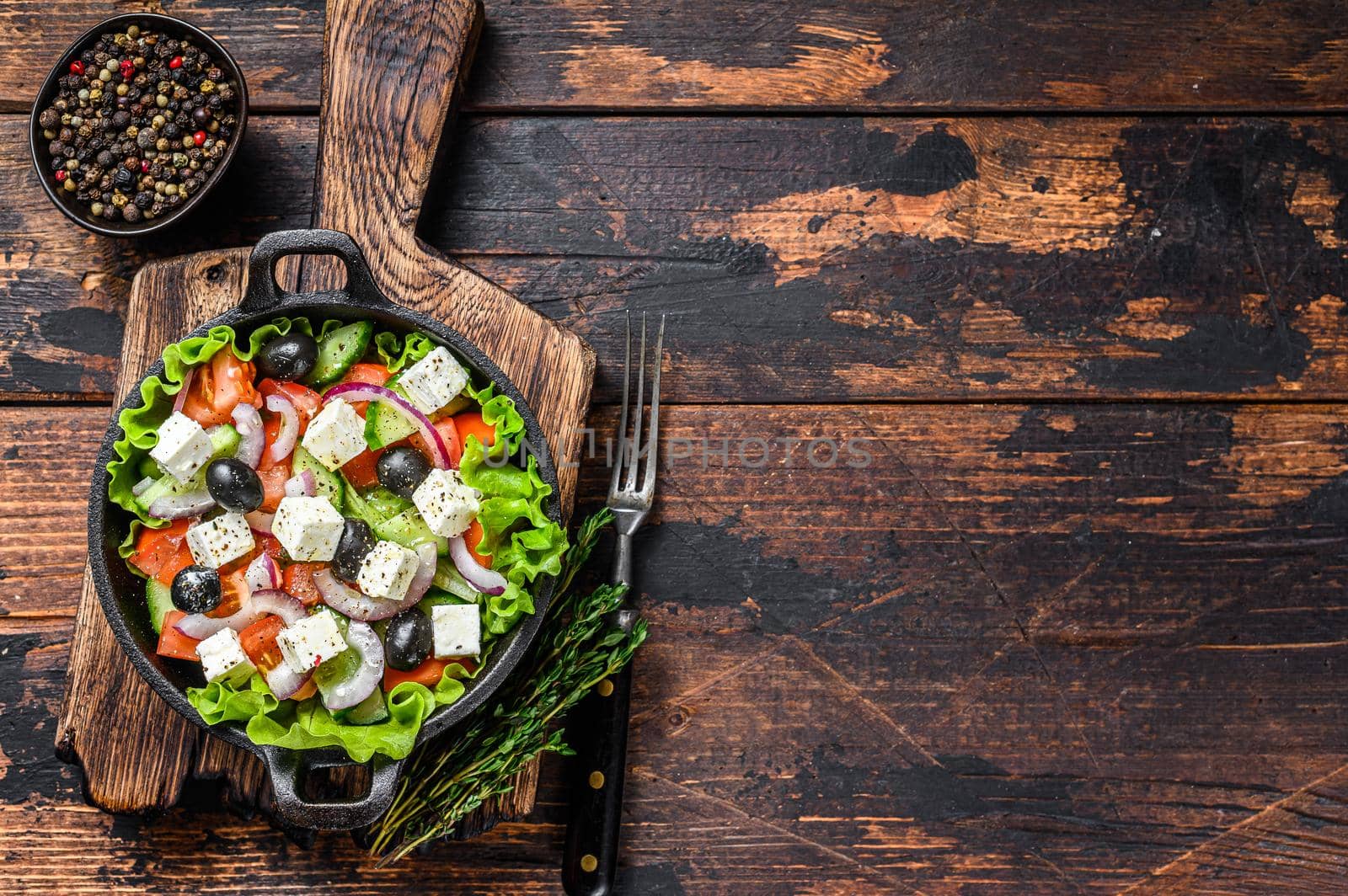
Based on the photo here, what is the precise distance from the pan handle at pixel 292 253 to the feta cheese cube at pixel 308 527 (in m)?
0.40

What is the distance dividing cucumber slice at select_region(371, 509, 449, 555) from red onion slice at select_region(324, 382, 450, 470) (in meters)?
0.13

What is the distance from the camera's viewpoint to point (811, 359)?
8.32 ft

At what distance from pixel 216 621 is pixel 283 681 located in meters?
0.19

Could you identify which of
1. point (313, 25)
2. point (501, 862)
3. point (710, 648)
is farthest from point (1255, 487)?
point (313, 25)

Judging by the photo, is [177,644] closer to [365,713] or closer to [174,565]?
[174,565]

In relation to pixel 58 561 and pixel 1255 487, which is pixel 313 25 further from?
pixel 1255 487

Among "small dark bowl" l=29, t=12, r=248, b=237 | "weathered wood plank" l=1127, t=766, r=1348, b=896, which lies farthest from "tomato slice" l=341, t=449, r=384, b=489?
"weathered wood plank" l=1127, t=766, r=1348, b=896

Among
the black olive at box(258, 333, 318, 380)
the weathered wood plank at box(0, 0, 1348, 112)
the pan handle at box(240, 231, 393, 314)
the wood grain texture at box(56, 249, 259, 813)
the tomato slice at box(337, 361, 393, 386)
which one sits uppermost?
the weathered wood plank at box(0, 0, 1348, 112)

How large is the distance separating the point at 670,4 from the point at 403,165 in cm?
81

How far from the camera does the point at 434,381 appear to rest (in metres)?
A: 2.03

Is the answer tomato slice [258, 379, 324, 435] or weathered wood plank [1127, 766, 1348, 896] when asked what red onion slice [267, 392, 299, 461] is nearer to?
tomato slice [258, 379, 324, 435]

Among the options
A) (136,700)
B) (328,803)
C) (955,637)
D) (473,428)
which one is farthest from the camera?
(955,637)

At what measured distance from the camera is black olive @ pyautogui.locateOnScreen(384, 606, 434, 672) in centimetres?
197

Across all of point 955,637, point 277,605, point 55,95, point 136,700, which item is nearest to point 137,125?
point 55,95
